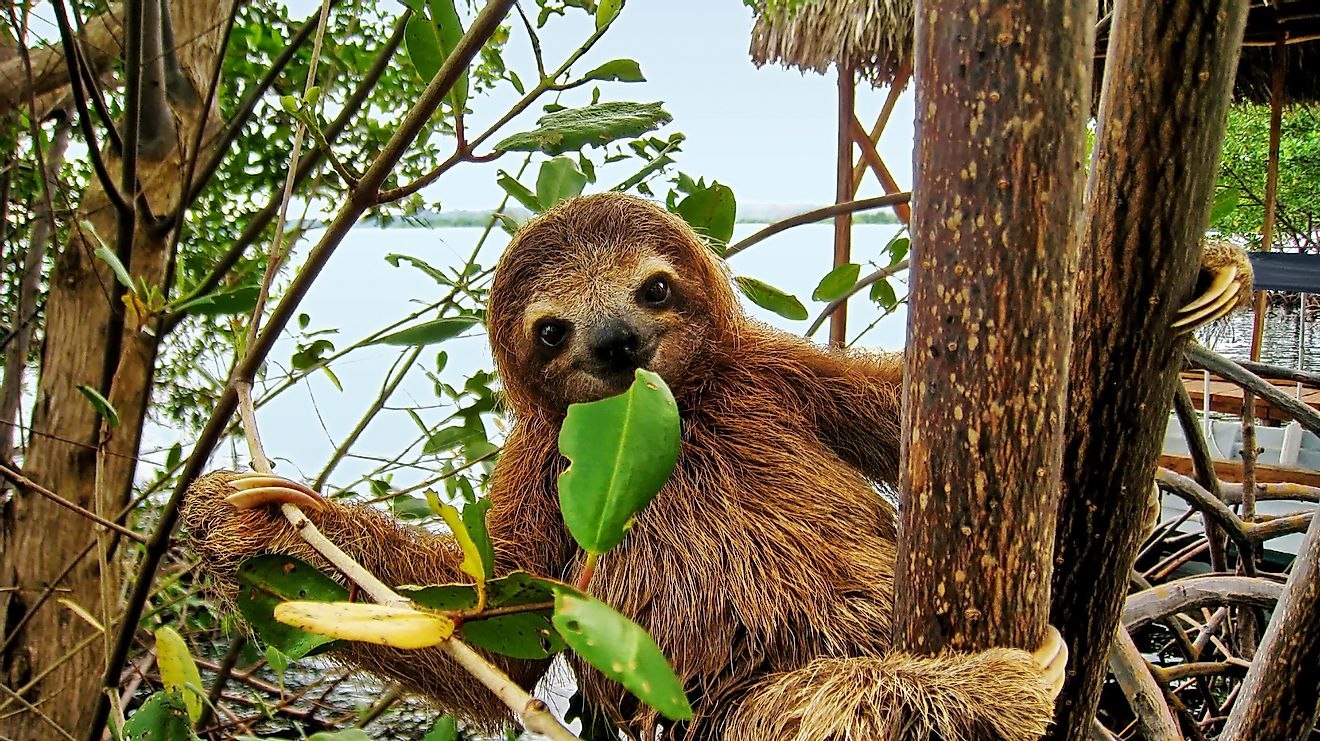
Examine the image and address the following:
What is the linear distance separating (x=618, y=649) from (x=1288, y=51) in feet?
17.7

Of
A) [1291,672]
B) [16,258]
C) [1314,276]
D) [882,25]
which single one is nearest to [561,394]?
[1291,672]

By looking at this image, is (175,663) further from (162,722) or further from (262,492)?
(262,492)

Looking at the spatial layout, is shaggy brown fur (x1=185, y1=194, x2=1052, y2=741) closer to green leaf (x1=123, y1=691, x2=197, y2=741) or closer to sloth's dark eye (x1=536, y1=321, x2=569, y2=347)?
sloth's dark eye (x1=536, y1=321, x2=569, y2=347)

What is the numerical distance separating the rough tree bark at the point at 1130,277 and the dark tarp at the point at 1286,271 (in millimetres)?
3116

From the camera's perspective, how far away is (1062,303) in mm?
728

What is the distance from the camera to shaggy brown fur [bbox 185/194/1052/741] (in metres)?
1.04

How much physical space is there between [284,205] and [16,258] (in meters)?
1.64

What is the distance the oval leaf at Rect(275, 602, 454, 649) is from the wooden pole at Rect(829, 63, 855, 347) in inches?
87.9

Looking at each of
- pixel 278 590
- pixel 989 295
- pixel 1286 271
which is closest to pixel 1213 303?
pixel 989 295

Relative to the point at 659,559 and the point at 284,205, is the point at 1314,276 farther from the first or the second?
the point at 284,205

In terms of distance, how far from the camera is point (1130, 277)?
88 centimetres

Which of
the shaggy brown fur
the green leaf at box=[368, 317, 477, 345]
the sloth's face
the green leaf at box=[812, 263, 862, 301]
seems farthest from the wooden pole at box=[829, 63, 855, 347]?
the green leaf at box=[368, 317, 477, 345]

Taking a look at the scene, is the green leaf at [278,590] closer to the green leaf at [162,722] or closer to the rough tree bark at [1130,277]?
the green leaf at [162,722]

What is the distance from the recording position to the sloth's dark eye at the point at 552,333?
3.62 feet
